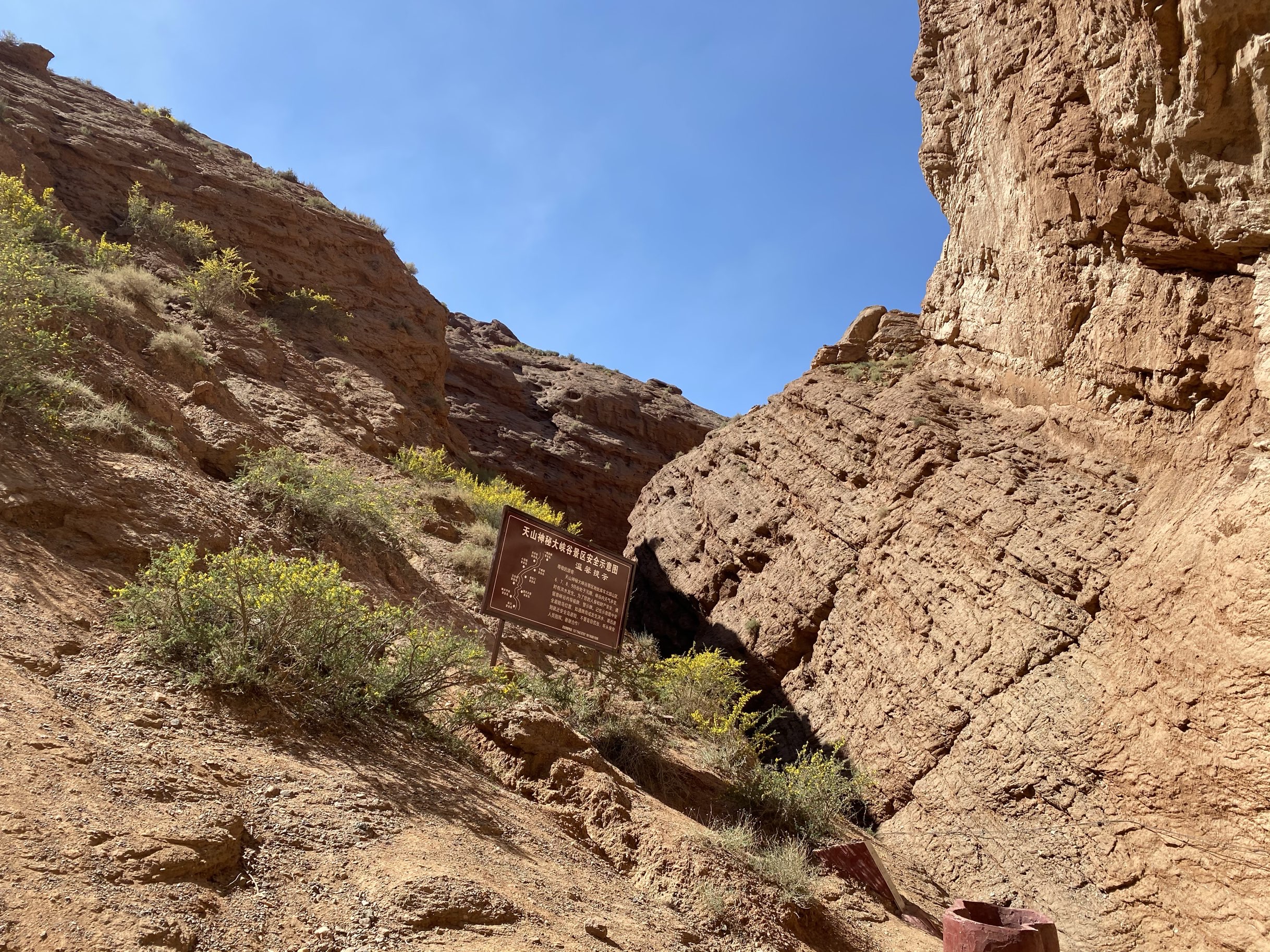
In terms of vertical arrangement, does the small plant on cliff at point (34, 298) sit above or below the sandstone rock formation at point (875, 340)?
below

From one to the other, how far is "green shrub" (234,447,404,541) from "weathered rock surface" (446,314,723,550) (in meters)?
16.0

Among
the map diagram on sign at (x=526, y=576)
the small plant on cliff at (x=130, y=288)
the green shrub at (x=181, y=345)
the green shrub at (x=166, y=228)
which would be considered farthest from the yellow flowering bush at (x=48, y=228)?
the map diagram on sign at (x=526, y=576)

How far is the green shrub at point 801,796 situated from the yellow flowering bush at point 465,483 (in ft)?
19.9

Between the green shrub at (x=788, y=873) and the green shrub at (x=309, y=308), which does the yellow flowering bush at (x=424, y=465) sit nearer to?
the green shrub at (x=309, y=308)

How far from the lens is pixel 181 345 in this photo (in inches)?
453

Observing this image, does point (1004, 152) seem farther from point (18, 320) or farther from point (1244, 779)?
point (18, 320)

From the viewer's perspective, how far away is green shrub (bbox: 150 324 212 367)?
36.8 ft

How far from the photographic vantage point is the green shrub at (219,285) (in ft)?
47.0

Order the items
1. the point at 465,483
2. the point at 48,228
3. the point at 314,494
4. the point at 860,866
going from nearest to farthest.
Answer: the point at 860,866, the point at 314,494, the point at 48,228, the point at 465,483

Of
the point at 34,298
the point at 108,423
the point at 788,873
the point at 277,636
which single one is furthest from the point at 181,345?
the point at 788,873

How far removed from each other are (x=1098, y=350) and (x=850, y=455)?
4.29 m

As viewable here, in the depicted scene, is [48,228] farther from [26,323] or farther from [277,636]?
[277,636]

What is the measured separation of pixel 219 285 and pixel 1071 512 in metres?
15.1

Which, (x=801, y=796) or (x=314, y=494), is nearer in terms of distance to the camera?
(x=801, y=796)
